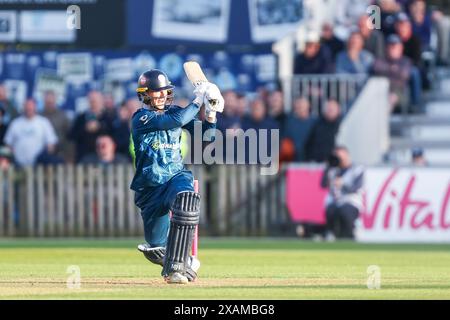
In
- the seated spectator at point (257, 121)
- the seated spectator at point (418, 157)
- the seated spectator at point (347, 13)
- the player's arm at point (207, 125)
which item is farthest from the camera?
the seated spectator at point (347, 13)

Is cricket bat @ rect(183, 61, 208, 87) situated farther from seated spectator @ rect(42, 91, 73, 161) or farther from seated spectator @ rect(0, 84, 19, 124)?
seated spectator @ rect(0, 84, 19, 124)

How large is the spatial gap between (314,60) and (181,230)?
14567mm

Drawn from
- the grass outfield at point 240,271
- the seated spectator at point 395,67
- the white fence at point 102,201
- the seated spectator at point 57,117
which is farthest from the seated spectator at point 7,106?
the seated spectator at point 395,67

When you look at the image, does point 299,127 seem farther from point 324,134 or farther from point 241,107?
point 241,107

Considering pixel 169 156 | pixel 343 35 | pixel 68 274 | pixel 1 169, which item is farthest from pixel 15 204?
pixel 169 156

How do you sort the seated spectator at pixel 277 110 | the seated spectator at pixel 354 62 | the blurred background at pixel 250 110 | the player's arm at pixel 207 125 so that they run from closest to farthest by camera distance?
1. the player's arm at pixel 207 125
2. the blurred background at pixel 250 110
3. the seated spectator at pixel 277 110
4. the seated spectator at pixel 354 62

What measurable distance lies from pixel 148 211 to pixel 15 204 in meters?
12.3

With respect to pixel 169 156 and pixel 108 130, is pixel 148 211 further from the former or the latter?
pixel 108 130

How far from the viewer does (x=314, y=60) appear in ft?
95.4

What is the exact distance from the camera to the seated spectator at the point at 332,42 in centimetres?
2898

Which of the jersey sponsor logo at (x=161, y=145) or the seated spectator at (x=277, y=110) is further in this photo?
the seated spectator at (x=277, y=110)

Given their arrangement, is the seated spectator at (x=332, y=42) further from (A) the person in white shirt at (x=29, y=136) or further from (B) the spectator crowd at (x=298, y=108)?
(A) the person in white shirt at (x=29, y=136)

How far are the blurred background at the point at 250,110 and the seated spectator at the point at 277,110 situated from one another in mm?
31

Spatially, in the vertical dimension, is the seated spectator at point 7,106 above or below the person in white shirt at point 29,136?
above
